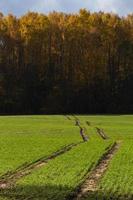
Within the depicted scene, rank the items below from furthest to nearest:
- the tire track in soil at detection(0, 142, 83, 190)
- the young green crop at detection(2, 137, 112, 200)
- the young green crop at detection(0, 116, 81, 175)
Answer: the young green crop at detection(0, 116, 81, 175) → the tire track in soil at detection(0, 142, 83, 190) → the young green crop at detection(2, 137, 112, 200)

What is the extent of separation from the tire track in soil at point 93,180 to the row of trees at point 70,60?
7660cm

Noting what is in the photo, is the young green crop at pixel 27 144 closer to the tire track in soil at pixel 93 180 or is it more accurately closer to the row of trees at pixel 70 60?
the tire track in soil at pixel 93 180

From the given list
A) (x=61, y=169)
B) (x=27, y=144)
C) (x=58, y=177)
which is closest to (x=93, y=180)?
(x=58, y=177)

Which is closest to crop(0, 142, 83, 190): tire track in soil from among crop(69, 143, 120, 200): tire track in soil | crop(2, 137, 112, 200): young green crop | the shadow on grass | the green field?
the green field

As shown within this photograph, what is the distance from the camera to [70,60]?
378 feet

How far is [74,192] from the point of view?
19.3 m

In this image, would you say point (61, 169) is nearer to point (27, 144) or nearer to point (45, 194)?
point (45, 194)

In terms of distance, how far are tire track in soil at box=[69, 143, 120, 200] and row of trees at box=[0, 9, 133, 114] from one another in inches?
3016

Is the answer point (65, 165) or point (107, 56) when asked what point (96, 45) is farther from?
point (65, 165)

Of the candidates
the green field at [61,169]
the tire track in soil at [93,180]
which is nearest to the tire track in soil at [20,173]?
the green field at [61,169]

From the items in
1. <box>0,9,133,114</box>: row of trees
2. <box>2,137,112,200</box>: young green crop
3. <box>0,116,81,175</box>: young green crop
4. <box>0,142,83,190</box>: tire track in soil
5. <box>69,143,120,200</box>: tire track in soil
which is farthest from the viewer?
<box>0,9,133,114</box>: row of trees

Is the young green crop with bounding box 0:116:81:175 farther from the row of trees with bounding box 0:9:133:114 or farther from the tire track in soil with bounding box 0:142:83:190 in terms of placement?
the row of trees with bounding box 0:9:133:114

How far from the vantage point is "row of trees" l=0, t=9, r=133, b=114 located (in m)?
109

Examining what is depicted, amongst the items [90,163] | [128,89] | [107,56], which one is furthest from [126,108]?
[90,163]
